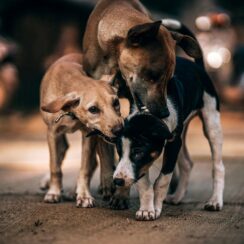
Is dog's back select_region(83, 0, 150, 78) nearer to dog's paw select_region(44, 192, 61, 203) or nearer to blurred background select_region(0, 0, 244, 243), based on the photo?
dog's paw select_region(44, 192, 61, 203)

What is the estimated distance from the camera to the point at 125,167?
622 centimetres

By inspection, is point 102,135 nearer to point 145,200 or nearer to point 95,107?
point 95,107

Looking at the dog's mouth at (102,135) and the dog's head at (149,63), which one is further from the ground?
the dog's head at (149,63)

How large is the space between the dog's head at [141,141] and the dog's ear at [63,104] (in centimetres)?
59

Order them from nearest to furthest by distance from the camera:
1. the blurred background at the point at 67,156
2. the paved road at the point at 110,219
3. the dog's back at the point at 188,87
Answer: the paved road at the point at 110,219 < the blurred background at the point at 67,156 < the dog's back at the point at 188,87

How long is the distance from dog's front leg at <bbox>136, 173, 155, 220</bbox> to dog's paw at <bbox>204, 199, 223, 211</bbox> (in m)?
0.68

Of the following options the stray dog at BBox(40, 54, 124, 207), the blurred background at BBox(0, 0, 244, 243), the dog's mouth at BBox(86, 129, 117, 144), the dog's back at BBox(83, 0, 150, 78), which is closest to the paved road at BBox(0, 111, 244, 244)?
the blurred background at BBox(0, 0, 244, 243)

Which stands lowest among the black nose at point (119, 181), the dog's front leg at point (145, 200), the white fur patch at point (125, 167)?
the dog's front leg at point (145, 200)

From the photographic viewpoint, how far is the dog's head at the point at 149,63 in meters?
6.42

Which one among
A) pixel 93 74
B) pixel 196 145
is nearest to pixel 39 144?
pixel 196 145

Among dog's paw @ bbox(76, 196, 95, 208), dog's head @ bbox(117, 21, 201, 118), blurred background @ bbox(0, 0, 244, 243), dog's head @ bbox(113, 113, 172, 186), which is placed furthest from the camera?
dog's paw @ bbox(76, 196, 95, 208)

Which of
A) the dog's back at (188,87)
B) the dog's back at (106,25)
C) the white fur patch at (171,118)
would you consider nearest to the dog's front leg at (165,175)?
the white fur patch at (171,118)

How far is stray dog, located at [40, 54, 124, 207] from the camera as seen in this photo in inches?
260

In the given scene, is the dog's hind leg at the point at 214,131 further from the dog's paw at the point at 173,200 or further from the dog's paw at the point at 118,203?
the dog's paw at the point at 118,203
